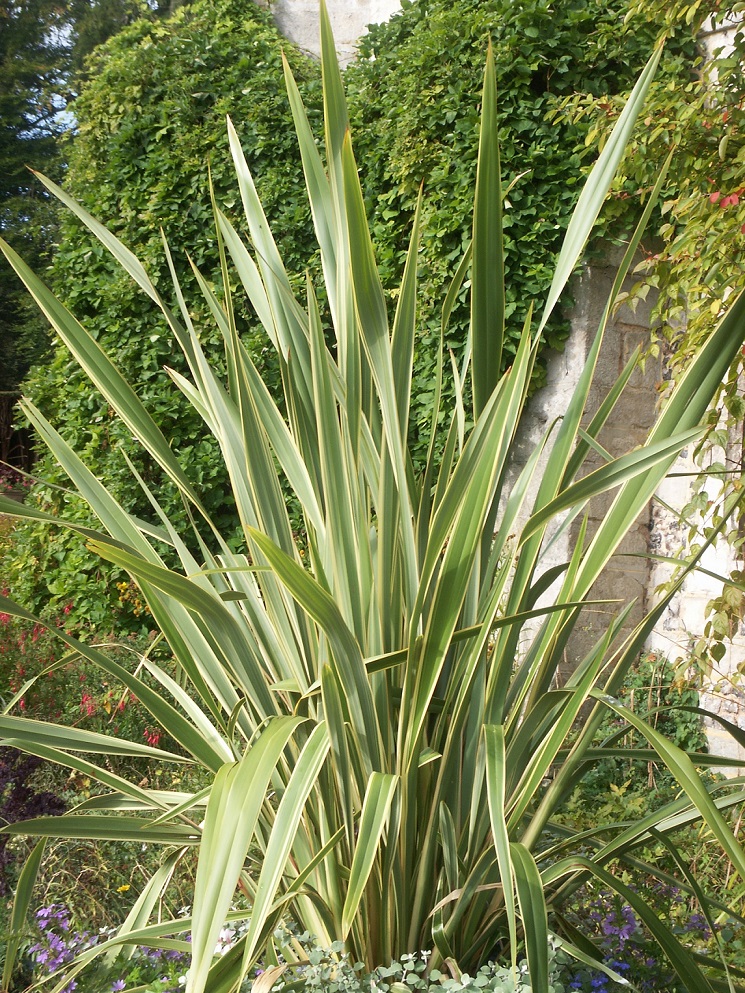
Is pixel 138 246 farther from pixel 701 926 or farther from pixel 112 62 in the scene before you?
pixel 701 926

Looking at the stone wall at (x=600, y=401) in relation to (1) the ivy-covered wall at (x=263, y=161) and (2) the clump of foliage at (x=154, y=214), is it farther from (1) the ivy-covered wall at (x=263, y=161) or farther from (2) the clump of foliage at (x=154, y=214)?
(2) the clump of foliage at (x=154, y=214)

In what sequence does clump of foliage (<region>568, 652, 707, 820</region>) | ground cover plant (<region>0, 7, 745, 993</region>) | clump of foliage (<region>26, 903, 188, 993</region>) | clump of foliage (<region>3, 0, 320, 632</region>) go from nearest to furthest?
ground cover plant (<region>0, 7, 745, 993</region>) < clump of foliage (<region>26, 903, 188, 993</region>) < clump of foliage (<region>568, 652, 707, 820</region>) < clump of foliage (<region>3, 0, 320, 632</region>)

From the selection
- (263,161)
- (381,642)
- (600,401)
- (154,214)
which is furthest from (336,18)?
(381,642)

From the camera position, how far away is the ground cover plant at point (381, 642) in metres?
0.99

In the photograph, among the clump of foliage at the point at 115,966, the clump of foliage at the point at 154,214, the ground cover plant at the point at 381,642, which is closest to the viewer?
the ground cover plant at the point at 381,642

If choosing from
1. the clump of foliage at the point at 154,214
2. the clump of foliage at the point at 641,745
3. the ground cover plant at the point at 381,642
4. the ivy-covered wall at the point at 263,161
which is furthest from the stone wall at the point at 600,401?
the ground cover plant at the point at 381,642

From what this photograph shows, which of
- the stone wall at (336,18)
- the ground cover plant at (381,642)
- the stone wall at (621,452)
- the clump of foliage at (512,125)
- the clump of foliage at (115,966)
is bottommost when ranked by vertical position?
the clump of foliage at (115,966)

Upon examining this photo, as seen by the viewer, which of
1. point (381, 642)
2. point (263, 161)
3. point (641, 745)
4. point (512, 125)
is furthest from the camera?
point (263, 161)

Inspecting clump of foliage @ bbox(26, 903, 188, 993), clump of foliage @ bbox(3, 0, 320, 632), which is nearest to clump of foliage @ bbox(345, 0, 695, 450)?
clump of foliage @ bbox(3, 0, 320, 632)

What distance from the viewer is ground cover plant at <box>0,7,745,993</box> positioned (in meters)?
0.99

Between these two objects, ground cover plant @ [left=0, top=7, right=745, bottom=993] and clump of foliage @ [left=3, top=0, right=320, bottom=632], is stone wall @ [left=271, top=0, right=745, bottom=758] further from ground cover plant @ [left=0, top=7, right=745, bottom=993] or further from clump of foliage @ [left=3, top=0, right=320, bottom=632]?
ground cover plant @ [left=0, top=7, right=745, bottom=993]

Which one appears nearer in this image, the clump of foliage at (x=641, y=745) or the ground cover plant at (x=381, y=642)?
A: the ground cover plant at (x=381, y=642)

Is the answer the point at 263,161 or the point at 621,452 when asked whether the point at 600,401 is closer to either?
the point at 621,452

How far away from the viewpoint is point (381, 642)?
117 centimetres
